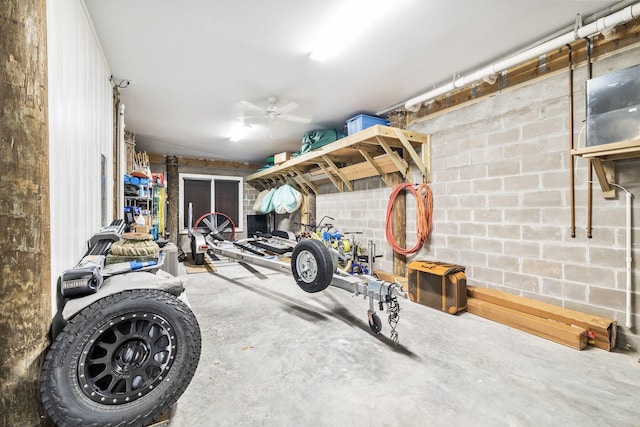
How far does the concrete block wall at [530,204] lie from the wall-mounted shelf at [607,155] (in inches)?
2.6

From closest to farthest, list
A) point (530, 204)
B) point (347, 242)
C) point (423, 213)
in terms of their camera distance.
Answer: point (530, 204) → point (423, 213) → point (347, 242)

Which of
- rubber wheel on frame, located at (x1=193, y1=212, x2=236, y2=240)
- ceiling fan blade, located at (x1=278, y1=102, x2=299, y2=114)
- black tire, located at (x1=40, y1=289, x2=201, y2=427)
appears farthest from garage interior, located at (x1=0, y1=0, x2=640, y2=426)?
rubber wheel on frame, located at (x1=193, y1=212, x2=236, y2=240)

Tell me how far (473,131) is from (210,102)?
3606mm

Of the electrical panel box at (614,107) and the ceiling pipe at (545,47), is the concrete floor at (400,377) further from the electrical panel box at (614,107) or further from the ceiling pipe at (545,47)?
the ceiling pipe at (545,47)

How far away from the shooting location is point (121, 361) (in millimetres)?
1274

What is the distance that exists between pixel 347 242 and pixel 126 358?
3534 mm

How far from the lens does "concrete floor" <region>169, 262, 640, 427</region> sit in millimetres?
1455

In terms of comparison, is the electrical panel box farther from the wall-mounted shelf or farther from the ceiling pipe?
the ceiling pipe

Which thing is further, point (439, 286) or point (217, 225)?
point (217, 225)

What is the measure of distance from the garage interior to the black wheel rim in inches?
0.5

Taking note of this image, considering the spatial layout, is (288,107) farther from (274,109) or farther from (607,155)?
(607,155)

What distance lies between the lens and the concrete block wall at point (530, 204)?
7.32ft

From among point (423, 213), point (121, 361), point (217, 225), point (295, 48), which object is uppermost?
point (295, 48)

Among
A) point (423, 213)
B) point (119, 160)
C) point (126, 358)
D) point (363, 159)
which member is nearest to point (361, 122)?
point (363, 159)
